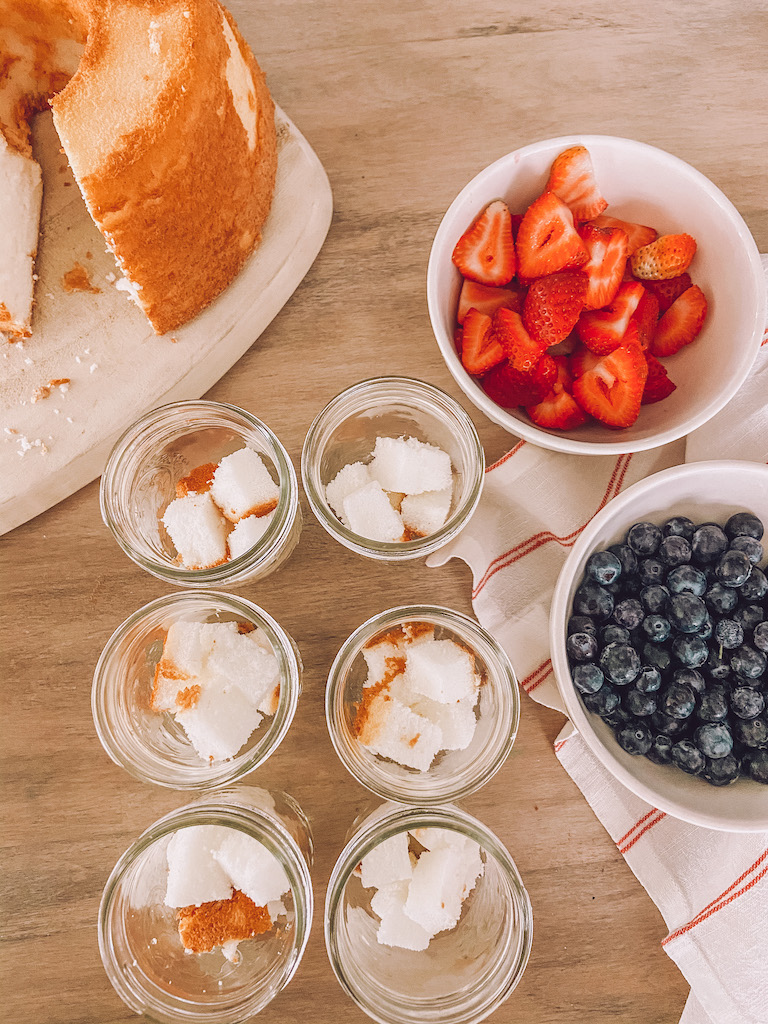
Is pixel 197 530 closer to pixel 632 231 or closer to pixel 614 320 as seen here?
pixel 614 320

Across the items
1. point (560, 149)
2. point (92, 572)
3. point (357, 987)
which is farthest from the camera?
point (92, 572)

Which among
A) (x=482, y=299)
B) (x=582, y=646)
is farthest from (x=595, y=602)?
(x=482, y=299)

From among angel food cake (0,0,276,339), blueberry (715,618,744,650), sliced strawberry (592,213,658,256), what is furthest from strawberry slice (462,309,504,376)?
blueberry (715,618,744,650)

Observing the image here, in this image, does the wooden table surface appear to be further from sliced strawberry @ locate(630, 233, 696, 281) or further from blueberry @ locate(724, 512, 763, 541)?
blueberry @ locate(724, 512, 763, 541)

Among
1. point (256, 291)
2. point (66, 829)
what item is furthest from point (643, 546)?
point (66, 829)

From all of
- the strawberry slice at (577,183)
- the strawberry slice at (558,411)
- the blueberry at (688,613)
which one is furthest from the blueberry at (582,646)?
the strawberry slice at (577,183)

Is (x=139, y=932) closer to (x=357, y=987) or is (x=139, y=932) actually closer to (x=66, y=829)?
(x=66, y=829)
